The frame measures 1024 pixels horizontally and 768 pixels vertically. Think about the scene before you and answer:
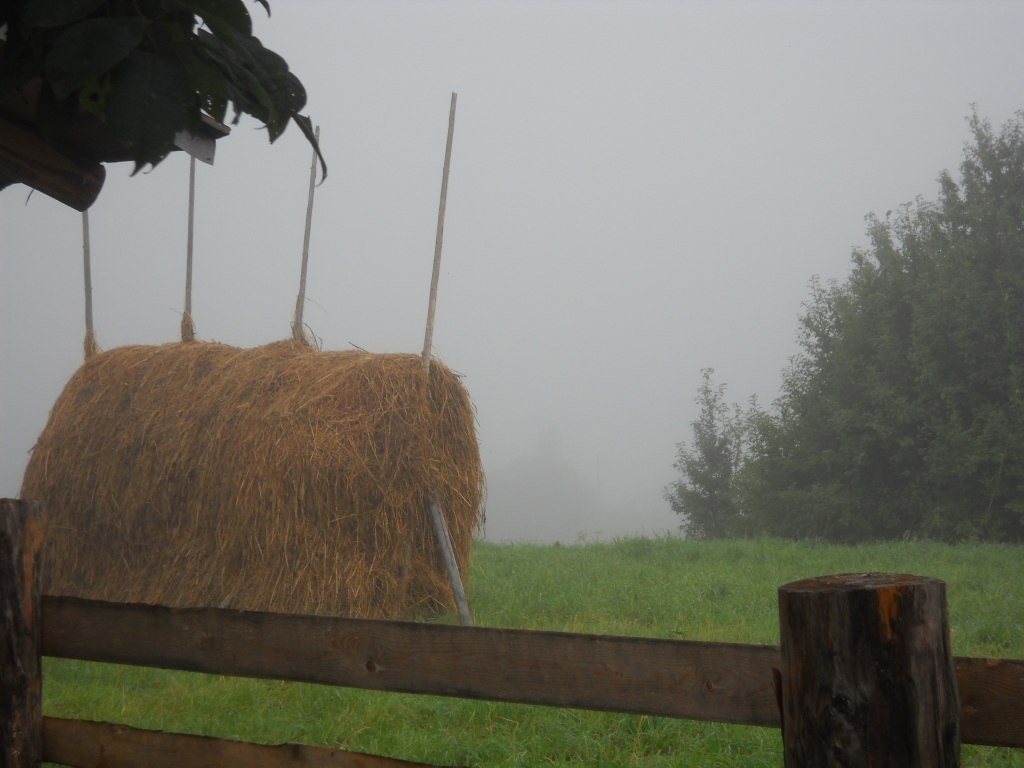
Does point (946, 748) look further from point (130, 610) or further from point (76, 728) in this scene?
point (76, 728)

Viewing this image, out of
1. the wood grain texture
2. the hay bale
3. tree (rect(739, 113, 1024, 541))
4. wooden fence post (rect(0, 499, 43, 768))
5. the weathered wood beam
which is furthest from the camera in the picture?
tree (rect(739, 113, 1024, 541))

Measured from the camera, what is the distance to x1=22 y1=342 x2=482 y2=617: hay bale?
808 cm

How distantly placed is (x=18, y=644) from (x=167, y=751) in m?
0.53

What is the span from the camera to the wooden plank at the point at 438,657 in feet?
6.59

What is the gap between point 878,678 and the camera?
5.27 feet

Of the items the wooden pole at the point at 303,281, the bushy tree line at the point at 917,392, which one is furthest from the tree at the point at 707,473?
the wooden pole at the point at 303,281

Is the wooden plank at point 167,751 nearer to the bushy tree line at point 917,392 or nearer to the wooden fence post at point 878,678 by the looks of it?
the wooden fence post at point 878,678

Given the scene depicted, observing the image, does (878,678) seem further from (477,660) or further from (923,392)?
(923,392)

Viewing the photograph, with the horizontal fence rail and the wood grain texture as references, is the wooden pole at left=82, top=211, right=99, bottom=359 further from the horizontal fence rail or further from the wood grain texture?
the wood grain texture

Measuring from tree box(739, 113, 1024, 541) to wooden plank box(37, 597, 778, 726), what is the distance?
19810mm

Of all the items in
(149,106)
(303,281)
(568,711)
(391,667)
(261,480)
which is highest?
(303,281)

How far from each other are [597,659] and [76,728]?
1.62 metres

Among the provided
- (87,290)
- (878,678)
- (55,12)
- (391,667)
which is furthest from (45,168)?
(87,290)

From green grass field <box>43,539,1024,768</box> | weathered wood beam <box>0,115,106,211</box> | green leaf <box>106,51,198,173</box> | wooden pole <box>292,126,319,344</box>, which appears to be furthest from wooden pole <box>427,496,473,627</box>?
green leaf <box>106,51,198,173</box>
